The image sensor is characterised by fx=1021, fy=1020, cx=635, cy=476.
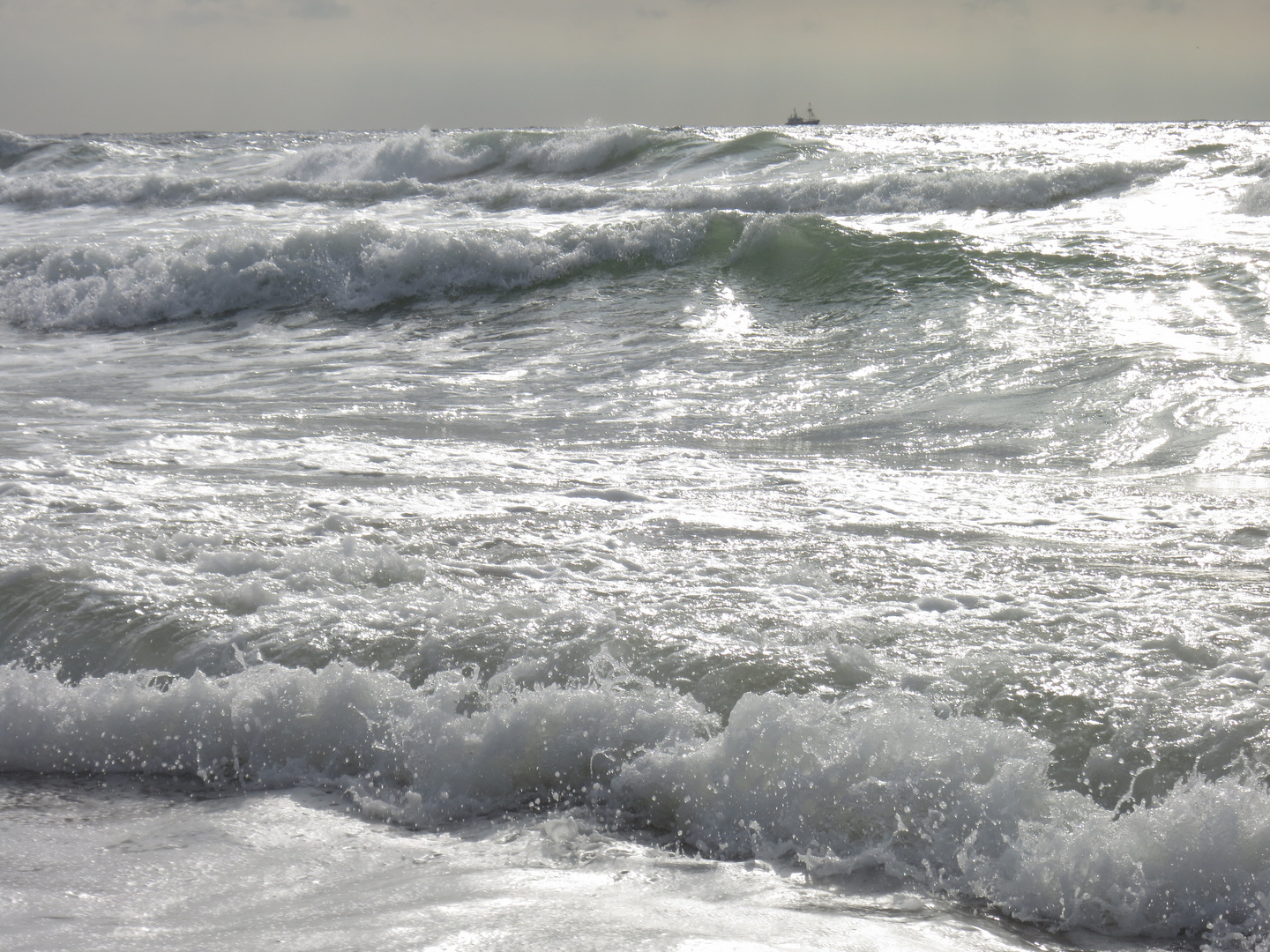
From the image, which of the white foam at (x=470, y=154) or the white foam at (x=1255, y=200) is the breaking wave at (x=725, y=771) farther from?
the white foam at (x=470, y=154)

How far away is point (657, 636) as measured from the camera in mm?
3193

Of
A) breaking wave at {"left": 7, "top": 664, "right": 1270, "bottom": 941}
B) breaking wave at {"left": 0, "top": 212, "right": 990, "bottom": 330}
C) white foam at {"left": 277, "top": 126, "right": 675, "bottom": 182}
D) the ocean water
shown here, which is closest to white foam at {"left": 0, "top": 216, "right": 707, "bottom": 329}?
breaking wave at {"left": 0, "top": 212, "right": 990, "bottom": 330}

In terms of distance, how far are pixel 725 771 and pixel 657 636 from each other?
0.71m

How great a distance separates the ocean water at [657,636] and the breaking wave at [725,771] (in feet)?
0.03

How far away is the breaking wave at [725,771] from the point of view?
2174mm

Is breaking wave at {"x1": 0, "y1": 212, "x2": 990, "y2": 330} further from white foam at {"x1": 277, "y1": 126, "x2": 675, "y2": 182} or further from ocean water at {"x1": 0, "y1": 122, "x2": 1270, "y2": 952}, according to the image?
white foam at {"x1": 277, "y1": 126, "x2": 675, "y2": 182}

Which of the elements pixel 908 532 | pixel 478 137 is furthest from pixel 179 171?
pixel 908 532

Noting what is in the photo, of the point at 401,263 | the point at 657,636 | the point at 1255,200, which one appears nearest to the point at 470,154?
the point at 401,263

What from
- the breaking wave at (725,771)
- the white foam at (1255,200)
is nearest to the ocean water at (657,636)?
the breaking wave at (725,771)

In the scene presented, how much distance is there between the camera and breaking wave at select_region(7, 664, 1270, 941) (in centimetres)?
217

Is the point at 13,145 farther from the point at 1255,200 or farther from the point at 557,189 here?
the point at 1255,200

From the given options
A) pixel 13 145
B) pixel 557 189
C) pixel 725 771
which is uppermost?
pixel 13 145

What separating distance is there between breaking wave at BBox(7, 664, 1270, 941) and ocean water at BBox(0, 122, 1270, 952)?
0.03 feet

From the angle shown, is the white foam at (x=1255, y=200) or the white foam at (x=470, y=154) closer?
the white foam at (x=1255, y=200)
